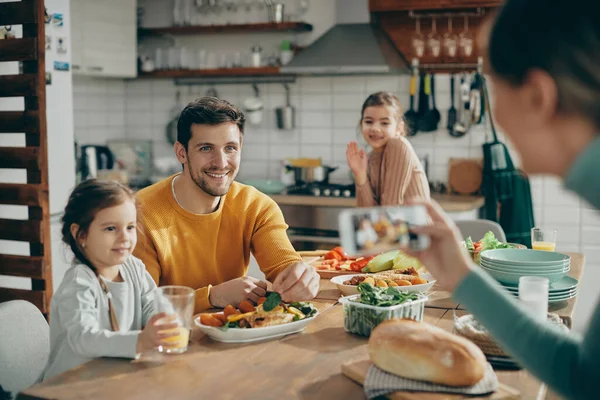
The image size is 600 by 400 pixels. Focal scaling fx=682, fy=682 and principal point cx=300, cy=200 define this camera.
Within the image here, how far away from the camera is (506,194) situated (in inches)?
159

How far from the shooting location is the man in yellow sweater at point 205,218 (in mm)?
2096

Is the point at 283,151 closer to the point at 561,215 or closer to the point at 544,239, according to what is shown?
the point at 561,215

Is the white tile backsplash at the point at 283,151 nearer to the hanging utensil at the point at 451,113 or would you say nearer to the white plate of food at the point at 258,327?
the hanging utensil at the point at 451,113

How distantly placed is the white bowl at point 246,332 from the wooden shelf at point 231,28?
3286 mm

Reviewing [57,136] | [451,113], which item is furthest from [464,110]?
[57,136]

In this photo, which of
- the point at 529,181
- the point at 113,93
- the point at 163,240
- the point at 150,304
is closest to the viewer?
the point at 150,304

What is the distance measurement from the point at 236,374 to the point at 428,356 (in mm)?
376

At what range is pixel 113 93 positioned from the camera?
524 cm

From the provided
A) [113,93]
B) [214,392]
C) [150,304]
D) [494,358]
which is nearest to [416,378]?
[494,358]

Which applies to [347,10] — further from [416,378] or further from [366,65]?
[416,378]

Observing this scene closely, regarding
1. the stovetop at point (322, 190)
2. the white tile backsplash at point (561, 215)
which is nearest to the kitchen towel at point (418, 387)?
the stovetop at point (322, 190)

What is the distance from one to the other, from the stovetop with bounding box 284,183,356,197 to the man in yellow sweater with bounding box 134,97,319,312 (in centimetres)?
201

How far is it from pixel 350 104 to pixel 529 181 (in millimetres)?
1302

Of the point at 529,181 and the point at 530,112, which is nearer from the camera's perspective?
the point at 530,112
